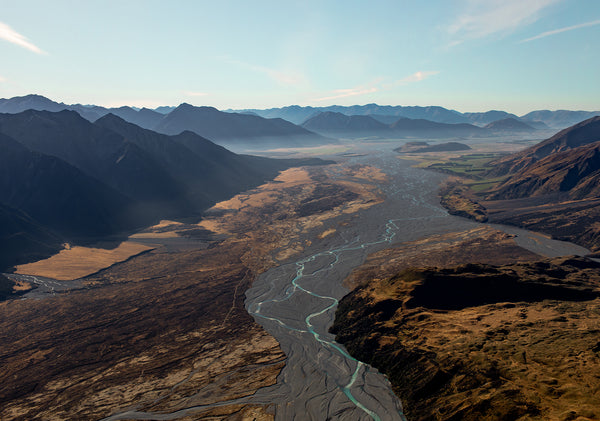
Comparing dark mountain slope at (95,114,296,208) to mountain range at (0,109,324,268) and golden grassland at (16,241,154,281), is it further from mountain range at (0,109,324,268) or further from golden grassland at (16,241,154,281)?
golden grassland at (16,241,154,281)

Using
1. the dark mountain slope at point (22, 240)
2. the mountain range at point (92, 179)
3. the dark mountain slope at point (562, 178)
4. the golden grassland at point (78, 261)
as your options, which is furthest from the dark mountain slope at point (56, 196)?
the dark mountain slope at point (562, 178)

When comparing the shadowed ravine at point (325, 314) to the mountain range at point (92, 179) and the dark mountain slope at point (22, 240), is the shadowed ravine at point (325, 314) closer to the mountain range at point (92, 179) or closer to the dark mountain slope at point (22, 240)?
the dark mountain slope at point (22, 240)

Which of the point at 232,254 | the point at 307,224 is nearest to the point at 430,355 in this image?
the point at 232,254

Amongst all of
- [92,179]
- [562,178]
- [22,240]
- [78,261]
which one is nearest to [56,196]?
[92,179]

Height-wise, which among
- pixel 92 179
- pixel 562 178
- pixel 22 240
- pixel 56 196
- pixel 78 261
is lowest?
pixel 78 261

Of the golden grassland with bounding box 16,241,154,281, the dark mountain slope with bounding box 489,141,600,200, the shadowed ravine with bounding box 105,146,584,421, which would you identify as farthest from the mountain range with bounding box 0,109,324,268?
the dark mountain slope with bounding box 489,141,600,200

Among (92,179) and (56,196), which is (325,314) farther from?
(92,179)

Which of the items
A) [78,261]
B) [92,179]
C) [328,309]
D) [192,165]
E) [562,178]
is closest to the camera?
[328,309]

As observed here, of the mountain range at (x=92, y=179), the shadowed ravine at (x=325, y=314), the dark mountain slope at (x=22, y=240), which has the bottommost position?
the shadowed ravine at (x=325, y=314)
